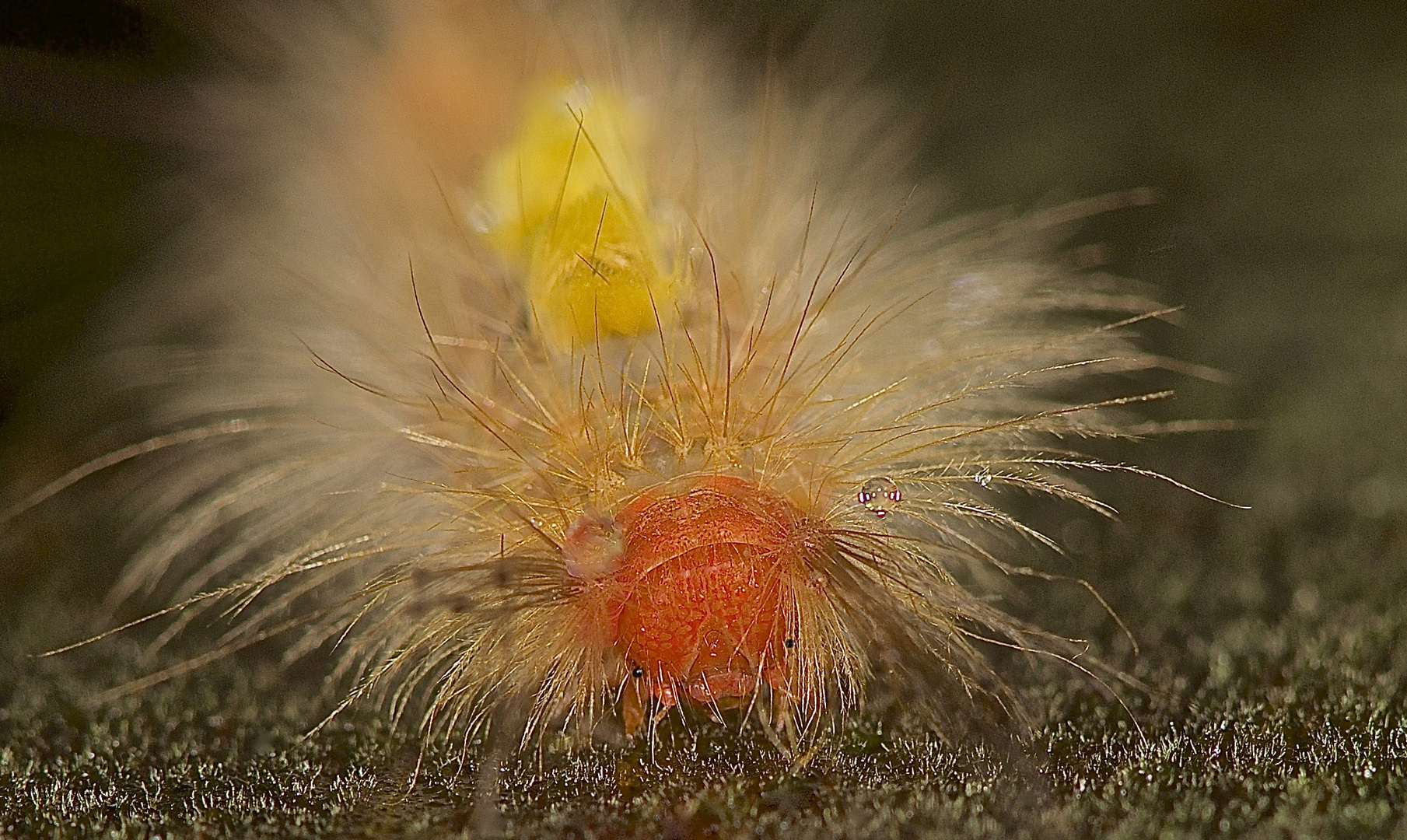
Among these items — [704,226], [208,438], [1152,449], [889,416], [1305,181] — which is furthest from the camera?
[1305,181]

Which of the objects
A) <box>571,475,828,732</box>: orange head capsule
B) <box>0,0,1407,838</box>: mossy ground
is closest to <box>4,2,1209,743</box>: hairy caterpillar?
<box>571,475,828,732</box>: orange head capsule

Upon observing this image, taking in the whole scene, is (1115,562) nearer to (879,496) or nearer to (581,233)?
(879,496)

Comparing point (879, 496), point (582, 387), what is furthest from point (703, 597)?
point (582, 387)

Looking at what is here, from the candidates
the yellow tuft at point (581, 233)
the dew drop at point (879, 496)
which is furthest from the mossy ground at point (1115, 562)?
the yellow tuft at point (581, 233)

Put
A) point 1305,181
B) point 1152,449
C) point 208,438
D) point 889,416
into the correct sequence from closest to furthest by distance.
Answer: point 889,416, point 1152,449, point 208,438, point 1305,181

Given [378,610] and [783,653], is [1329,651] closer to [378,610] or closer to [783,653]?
[783,653]

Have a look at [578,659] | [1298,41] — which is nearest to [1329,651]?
[578,659]

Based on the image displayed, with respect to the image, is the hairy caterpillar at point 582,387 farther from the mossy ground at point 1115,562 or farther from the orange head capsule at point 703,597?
the mossy ground at point 1115,562

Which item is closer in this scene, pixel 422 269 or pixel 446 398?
pixel 446 398
